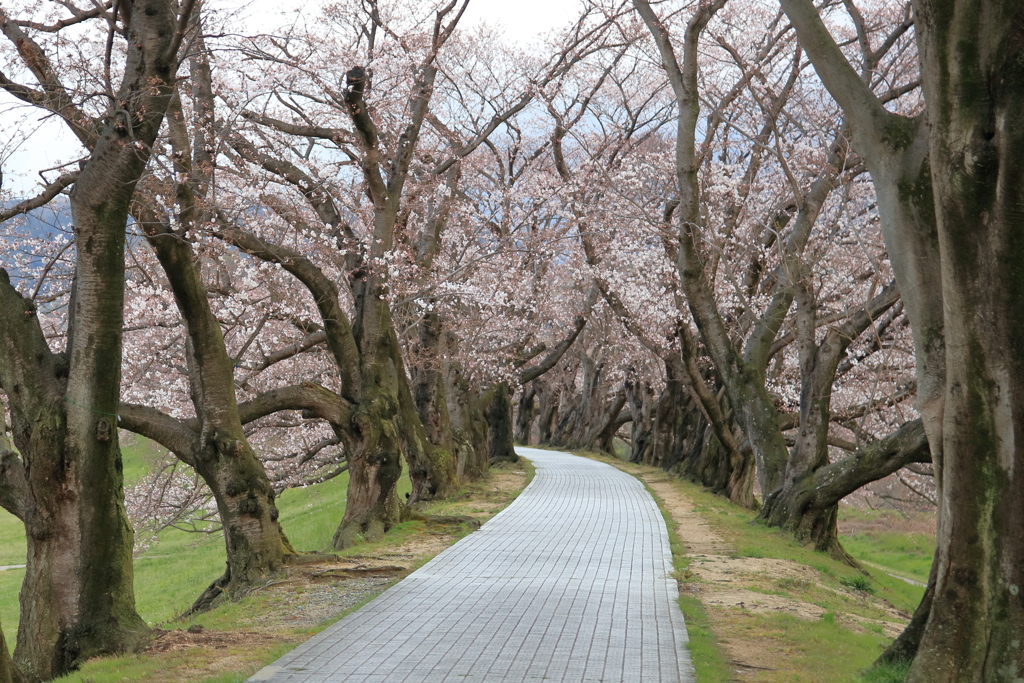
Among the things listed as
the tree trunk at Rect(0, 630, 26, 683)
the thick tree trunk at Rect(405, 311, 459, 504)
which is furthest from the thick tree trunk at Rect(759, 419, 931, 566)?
the tree trunk at Rect(0, 630, 26, 683)

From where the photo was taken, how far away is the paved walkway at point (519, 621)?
252 inches

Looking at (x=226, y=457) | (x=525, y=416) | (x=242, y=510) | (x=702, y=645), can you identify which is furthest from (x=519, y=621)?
(x=525, y=416)

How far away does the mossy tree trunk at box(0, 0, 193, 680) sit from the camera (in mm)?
7609

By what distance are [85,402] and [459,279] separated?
1125cm

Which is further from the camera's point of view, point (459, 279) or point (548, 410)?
point (548, 410)

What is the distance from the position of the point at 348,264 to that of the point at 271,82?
308 centimetres

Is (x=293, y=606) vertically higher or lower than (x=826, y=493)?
lower

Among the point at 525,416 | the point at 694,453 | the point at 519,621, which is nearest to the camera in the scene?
the point at 519,621

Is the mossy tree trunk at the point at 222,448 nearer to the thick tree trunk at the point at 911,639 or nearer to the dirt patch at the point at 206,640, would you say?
the dirt patch at the point at 206,640

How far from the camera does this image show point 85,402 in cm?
771

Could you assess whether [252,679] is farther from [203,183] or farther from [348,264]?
[348,264]

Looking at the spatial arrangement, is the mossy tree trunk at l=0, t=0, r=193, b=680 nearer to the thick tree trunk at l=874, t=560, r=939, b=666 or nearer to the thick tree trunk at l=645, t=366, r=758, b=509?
the thick tree trunk at l=874, t=560, r=939, b=666

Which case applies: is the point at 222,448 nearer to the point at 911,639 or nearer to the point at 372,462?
the point at 372,462

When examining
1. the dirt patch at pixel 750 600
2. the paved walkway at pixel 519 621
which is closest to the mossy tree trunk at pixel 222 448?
the paved walkway at pixel 519 621
